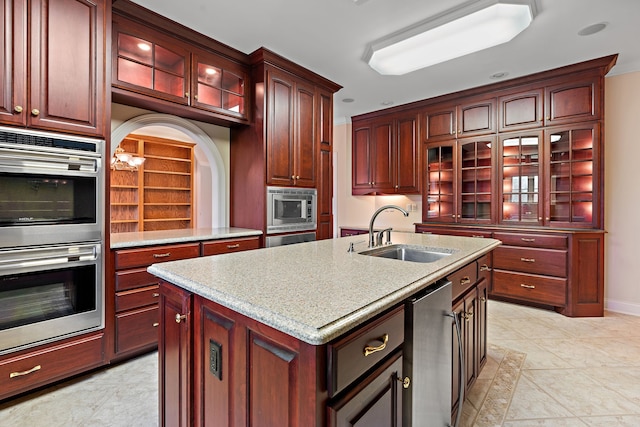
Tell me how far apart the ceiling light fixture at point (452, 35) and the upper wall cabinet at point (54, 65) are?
218cm

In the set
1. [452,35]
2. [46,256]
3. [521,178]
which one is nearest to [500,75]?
[521,178]

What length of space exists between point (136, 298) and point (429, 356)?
6.78ft

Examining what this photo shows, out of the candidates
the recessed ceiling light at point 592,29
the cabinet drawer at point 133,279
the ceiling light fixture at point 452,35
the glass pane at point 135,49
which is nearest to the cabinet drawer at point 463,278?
the ceiling light fixture at point 452,35

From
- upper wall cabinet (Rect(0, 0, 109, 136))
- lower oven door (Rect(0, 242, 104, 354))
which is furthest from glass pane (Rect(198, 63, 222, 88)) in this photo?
lower oven door (Rect(0, 242, 104, 354))

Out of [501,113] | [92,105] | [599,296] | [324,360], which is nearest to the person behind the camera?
[324,360]

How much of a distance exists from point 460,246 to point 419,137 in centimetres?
281

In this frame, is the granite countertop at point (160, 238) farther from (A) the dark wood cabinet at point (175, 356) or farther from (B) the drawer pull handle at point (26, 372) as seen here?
(A) the dark wood cabinet at point (175, 356)

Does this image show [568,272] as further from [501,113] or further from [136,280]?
[136,280]

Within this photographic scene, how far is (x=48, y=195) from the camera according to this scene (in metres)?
1.93

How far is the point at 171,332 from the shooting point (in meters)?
1.32

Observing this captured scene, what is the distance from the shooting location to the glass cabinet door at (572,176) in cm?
333

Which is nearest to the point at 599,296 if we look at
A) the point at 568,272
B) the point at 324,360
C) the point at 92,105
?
the point at 568,272

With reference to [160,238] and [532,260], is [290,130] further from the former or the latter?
[532,260]

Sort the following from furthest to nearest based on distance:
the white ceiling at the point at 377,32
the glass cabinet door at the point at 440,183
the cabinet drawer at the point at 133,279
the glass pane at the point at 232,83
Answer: the glass cabinet door at the point at 440,183, the glass pane at the point at 232,83, the white ceiling at the point at 377,32, the cabinet drawer at the point at 133,279
